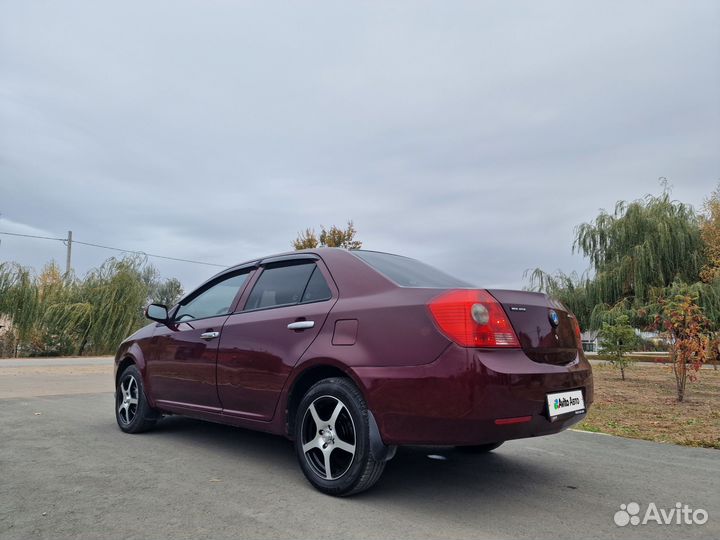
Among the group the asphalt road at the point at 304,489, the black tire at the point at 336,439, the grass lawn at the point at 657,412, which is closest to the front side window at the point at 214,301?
the asphalt road at the point at 304,489

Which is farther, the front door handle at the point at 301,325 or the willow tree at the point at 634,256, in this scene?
the willow tree at the point at 634,256

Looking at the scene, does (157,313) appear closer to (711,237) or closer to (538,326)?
(538,326)

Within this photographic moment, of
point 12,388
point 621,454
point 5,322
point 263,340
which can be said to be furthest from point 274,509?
point 5,322

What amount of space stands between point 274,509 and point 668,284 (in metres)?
19.9

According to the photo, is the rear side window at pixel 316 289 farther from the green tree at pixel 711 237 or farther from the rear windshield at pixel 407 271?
the green tree at pixel 711 237

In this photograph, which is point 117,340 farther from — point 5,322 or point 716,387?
point 716,387

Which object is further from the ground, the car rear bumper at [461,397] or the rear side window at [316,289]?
the rear side window at [316,289]

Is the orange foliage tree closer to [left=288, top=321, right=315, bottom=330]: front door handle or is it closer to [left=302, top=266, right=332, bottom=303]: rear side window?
[left=302, top=266, right=332, bottom=303]: rear side window

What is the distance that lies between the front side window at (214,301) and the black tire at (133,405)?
0.82 meters

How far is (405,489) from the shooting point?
3527mm

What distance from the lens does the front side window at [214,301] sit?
4668 millimetres

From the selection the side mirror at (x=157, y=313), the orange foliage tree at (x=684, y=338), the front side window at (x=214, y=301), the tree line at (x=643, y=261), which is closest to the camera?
the front side window at (x=214, y=301)

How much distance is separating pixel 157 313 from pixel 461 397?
Answer: 3261mm

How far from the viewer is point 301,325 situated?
3.70 m
